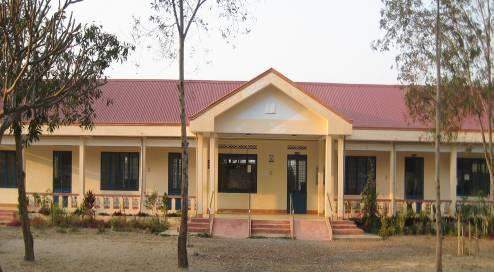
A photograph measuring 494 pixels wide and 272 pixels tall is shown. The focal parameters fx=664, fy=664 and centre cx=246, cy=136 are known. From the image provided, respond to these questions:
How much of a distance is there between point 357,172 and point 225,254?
1058cm

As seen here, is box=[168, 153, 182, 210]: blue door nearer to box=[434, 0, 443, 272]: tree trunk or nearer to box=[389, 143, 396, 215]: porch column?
box=[389, 143, 396, 215]: porch column

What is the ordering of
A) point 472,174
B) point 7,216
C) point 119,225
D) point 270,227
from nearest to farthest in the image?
1. point 119,225
2. point 270,227
3. point 7,216
4. point 472,174

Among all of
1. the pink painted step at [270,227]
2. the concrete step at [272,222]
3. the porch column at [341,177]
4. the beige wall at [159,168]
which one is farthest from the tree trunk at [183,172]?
the beige wall at [159,168]

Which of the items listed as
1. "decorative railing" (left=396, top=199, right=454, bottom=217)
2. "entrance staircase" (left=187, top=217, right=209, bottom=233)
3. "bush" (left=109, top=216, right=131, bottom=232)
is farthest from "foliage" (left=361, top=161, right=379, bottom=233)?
"bush" (left=109, top=216, right=131, bottom=232)

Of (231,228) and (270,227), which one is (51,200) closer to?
(231,228)

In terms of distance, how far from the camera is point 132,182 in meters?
26.4

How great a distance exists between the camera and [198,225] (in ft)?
71.9

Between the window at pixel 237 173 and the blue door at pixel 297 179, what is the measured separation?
1376 mm

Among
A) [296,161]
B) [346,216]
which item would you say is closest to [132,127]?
[296,161]

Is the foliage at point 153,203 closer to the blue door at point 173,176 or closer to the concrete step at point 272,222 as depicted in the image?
the blue door at point 173,176

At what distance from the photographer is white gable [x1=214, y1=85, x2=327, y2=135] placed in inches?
909

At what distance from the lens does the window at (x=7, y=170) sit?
2673cm

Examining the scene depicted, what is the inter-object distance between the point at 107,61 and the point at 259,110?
29.5 ft

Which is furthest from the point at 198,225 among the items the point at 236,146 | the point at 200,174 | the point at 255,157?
A: the point at 255,157
